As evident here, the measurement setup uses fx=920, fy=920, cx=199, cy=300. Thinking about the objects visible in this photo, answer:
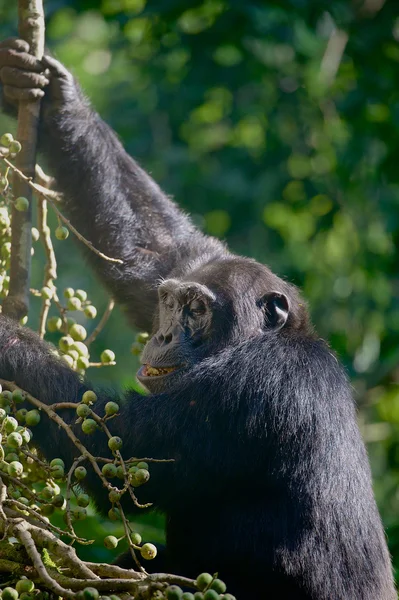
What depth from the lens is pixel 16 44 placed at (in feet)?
14.7

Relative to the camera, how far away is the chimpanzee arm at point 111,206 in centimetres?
500

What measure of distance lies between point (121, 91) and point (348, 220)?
3.53 meters

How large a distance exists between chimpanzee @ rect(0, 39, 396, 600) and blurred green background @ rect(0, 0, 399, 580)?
3365mm

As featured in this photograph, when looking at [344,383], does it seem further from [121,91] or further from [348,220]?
[121,91]

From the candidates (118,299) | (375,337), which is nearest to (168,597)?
(118,299)

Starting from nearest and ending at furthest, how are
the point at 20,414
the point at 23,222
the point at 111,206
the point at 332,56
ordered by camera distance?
the point at 20,414 → the point at 23,222 → the point at 111,206 → the point at 332,56

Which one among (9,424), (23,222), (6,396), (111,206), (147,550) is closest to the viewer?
(147,550)

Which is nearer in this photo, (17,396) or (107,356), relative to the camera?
(17,396)

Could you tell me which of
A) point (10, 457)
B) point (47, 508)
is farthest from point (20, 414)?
point (47, 508)

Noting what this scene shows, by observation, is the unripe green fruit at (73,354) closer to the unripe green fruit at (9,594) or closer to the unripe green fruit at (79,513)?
the unripe green fruit at (79,513)

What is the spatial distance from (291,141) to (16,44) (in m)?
5.67

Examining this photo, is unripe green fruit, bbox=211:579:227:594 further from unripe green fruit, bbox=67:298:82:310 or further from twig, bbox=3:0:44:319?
unripe green fruit, bbox=67:298:82:310

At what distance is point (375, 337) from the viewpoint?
8.55 meters

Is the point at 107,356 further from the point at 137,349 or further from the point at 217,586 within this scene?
the point at 217,586
